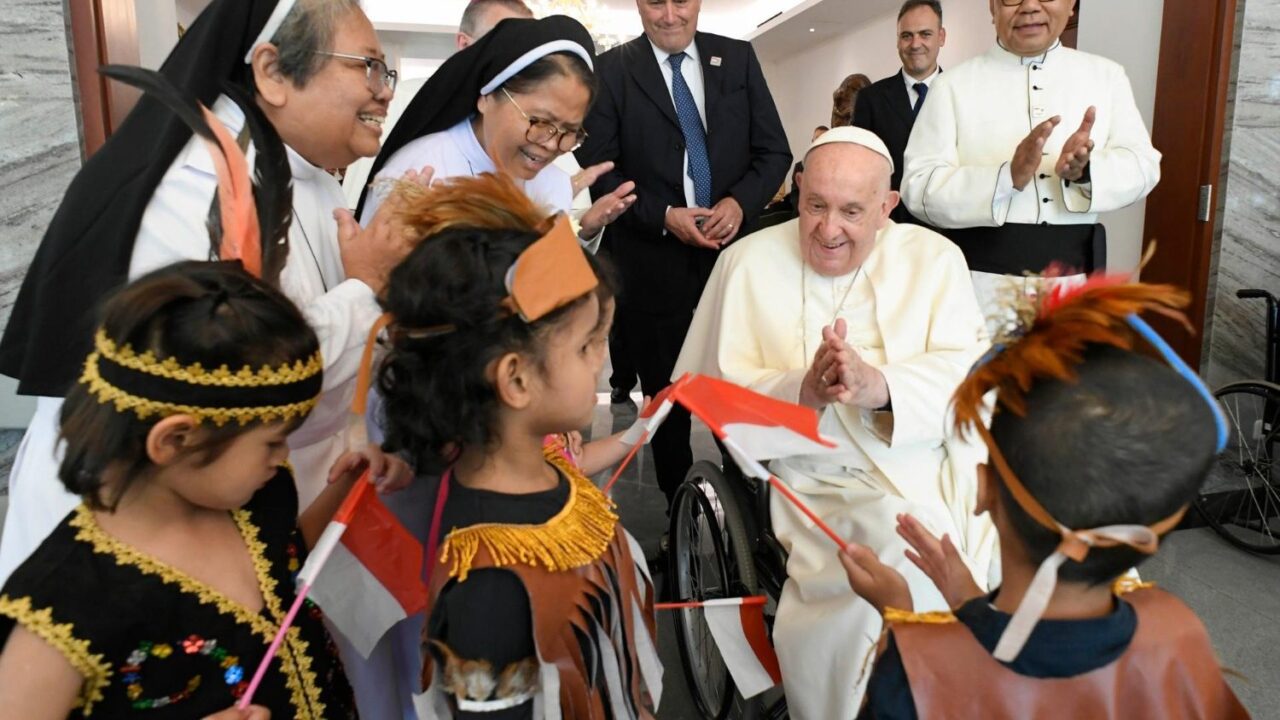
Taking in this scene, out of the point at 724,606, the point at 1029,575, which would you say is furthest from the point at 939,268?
the point at 1029,575

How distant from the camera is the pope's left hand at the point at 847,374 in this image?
6.64 feet

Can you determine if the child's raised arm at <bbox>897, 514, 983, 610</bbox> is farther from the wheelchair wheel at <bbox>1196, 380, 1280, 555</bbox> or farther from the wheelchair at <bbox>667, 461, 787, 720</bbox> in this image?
the wheelchair wheel at <bbox>1196, 380, 1280, 555</bbox>

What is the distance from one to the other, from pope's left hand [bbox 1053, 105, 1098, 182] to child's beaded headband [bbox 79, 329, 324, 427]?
9.00 feet

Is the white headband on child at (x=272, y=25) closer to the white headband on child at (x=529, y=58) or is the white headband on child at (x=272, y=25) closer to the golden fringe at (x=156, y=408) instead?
the white headband on child at (x=529, y=58)

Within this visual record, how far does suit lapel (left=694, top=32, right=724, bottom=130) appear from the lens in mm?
3611

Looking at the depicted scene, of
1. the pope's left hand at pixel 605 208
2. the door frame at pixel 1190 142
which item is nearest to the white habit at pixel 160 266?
the pope's left hand at pixel 605 208

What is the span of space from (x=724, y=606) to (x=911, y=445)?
0.66 metres

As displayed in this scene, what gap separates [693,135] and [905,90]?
1754 mm

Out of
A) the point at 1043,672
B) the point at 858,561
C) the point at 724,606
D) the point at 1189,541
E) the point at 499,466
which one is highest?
the point at 499,466

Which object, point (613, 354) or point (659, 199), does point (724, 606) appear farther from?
point (613, 354)

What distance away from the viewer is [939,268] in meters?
2.55

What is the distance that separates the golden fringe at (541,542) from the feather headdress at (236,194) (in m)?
0.51

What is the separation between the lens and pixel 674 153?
3.59 m

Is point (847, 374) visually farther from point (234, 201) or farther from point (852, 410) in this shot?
point (234, 201)
